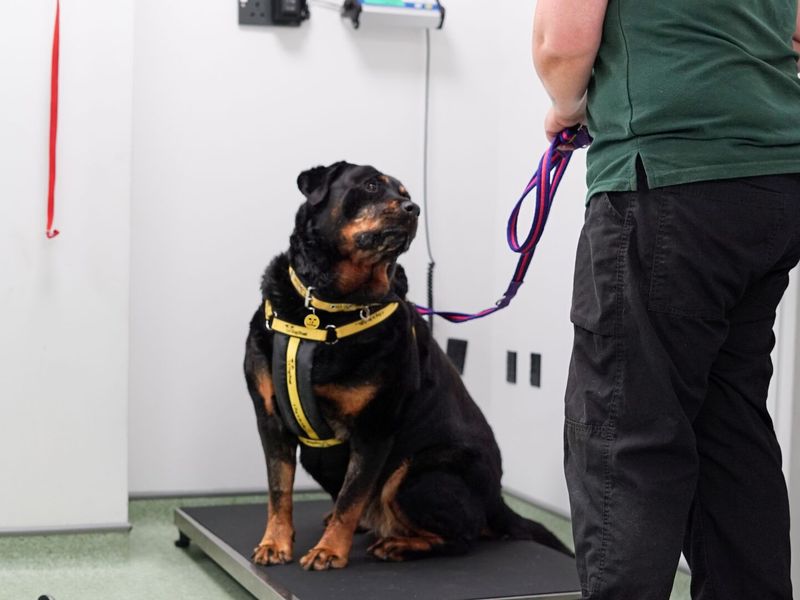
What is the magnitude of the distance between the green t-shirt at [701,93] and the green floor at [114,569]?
1.45 meters

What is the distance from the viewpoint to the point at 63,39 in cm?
304

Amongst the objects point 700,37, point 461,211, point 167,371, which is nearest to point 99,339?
point 167,371

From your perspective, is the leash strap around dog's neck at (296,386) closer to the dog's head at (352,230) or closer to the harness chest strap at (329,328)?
the harness chest strap at (329,328)

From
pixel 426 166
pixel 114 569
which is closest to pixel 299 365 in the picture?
pixel 114 569

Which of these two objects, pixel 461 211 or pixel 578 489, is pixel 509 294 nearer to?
pixel 578 489

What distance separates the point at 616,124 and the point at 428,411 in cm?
130

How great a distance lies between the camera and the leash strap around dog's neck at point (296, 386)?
2547mm

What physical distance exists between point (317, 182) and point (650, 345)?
1327mm

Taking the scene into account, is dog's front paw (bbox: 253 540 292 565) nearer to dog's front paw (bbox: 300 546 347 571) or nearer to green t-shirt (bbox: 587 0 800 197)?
dog's front paw (bbox: 300 546 347 571)

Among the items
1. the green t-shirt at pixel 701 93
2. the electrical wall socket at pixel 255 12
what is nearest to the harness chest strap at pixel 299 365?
the green t-shirt at pixel 701 93

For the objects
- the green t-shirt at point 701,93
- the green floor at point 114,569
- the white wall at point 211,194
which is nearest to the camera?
the green t-shirt at point 701,93

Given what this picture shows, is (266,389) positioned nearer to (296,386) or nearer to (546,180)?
(296,386)

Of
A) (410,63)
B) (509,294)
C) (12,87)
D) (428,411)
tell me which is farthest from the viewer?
(410,63)

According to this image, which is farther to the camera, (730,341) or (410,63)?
(410,63)
